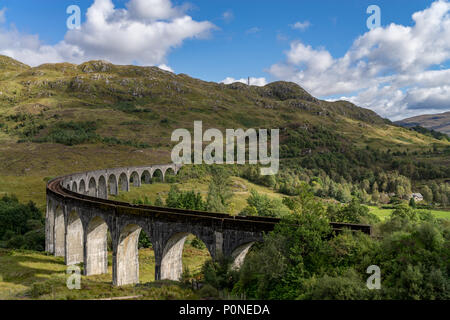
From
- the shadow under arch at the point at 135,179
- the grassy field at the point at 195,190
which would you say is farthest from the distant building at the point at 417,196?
the shadow under arch at the point at 135,179

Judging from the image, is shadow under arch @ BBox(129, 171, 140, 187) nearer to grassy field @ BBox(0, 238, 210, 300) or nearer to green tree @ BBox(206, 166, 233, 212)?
green tree @ BBox(206, 166, 233, 212)

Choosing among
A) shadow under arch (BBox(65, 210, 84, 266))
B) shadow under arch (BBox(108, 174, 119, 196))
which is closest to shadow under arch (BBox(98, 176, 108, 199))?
shadow under arch (BBox(108, 174, 119, 196))

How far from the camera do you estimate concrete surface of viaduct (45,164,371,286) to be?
94.6 feet

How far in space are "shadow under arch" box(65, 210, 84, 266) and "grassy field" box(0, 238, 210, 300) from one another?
1.73 meters

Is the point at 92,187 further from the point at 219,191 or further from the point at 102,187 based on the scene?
the point at 219,191

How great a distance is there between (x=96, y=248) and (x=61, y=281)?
11409 mm

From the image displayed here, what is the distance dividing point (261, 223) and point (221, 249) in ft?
16.3

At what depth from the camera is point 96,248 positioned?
41.2 metres

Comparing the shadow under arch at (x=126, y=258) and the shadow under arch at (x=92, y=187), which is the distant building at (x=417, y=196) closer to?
the shadow under arch at (x=92, y=187)

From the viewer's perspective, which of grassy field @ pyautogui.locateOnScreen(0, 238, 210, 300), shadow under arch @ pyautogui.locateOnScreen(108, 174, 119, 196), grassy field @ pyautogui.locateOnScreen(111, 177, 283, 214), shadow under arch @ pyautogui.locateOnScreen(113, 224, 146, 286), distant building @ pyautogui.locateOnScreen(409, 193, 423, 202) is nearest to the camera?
grassy field @ pyautogui.locateOnScreen(0, 238, 210, 300)

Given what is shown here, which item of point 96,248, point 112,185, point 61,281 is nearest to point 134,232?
point 96,248

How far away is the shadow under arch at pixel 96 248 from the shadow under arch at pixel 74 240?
17.7ft
